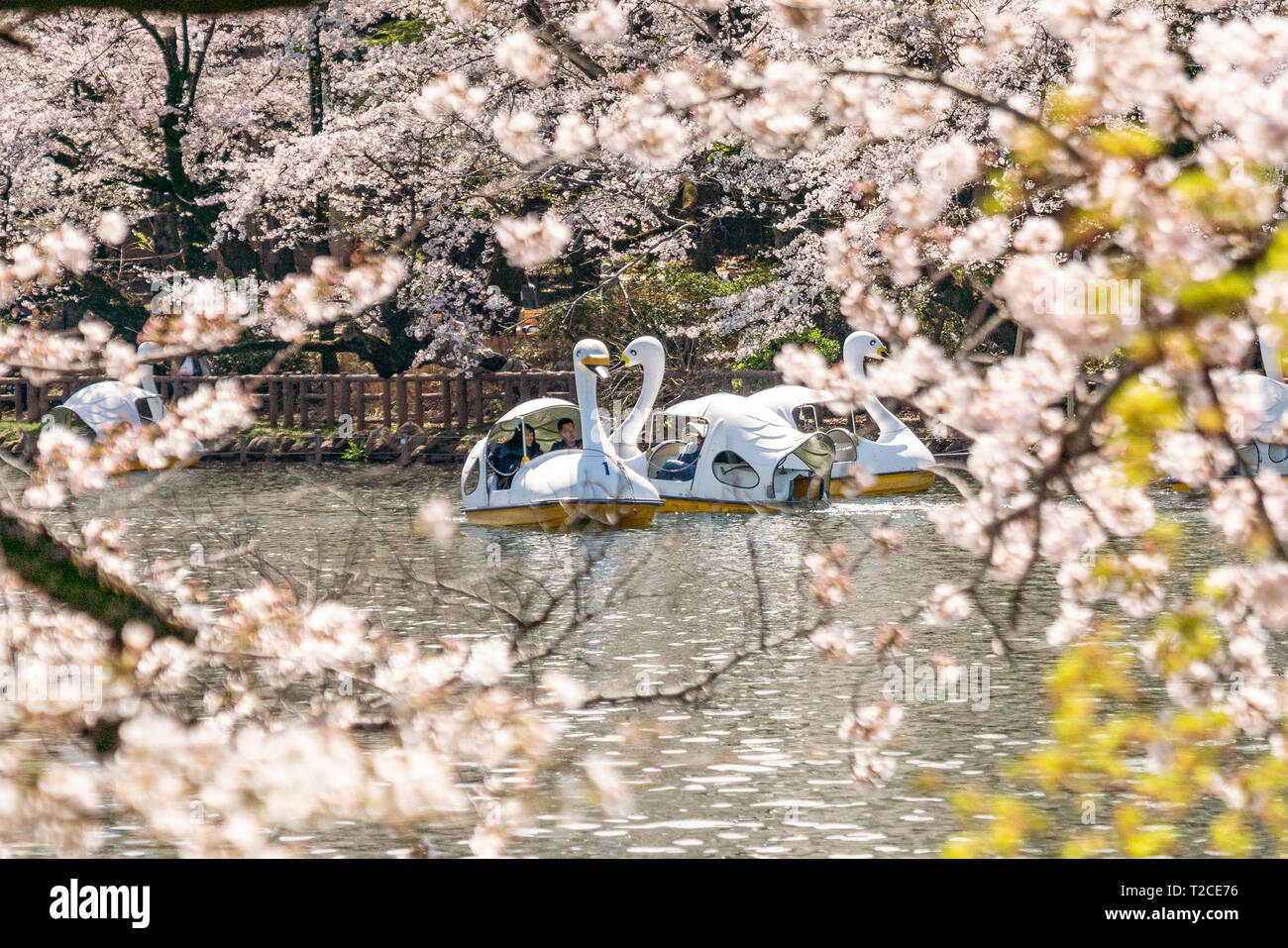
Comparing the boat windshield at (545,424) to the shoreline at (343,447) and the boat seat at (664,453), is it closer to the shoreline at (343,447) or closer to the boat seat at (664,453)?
the boat seat at (664,453)

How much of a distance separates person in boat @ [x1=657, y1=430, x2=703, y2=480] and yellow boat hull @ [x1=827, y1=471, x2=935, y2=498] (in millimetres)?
2088

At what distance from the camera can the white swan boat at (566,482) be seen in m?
22.4

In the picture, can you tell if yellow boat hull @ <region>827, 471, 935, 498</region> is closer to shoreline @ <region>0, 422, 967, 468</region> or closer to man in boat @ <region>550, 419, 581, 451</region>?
man in boat @ <region>550, 419, 581, 451</region>

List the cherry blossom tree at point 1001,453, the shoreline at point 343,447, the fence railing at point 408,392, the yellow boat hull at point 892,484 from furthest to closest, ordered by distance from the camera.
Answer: the shoreline at point 343,447 → the fence railing at point 408,392 → the yellow boat hull at point 892,484 → the cherry blossom tree at point 1001,453

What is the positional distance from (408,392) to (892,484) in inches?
523

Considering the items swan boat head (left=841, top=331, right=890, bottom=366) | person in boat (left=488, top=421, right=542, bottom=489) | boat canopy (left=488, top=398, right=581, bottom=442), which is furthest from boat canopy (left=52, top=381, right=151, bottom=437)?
swan boat head (left=841, top=331, right=890, bottom=366)

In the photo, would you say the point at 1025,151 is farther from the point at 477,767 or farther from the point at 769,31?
the point at 769,31

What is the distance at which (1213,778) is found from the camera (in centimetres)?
432

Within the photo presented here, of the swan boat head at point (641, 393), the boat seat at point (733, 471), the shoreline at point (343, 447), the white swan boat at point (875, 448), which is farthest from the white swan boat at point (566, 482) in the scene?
the shoreline at point (343, 447)

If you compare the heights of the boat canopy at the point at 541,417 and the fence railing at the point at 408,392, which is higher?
the fence railing at the point at 408,392

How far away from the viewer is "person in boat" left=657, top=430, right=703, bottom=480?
25.6 metres

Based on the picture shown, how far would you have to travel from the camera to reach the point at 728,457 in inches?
1009
